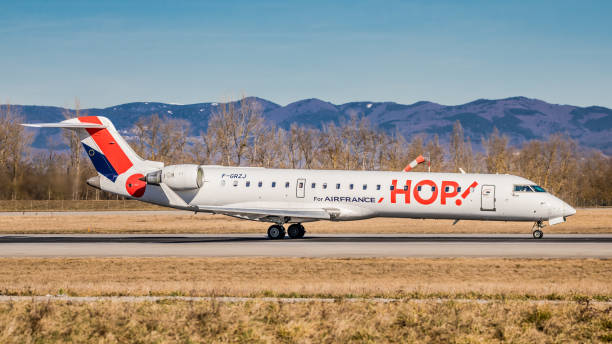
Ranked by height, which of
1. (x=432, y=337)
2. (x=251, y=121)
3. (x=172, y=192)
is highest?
(x=251, y=121)

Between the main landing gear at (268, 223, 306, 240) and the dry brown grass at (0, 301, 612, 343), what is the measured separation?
69.5ft

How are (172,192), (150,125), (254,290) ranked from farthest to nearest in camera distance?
(150,125)
(172,192)
(254,290)

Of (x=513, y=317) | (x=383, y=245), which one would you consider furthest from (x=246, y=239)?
(x=513, y=317)

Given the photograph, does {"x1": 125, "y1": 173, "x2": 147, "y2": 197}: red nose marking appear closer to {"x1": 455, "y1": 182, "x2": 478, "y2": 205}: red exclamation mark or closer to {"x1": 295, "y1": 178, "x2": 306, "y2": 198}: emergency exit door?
{"x1": 295, "y1": 178, "x2": 306, "y2": 198}: emergency exit door

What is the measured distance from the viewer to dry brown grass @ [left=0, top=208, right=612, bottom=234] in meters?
44.0

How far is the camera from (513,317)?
14422 mm

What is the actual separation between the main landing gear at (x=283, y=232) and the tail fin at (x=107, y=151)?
7.33 meters

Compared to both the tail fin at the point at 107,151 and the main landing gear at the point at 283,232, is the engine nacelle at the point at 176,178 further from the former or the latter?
the main landing gear at the point at 283,232

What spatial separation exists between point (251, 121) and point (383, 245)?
54.4 metres

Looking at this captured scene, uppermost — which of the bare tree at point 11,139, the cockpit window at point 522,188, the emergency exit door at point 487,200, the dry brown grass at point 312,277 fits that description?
the bare tree at point 11,139

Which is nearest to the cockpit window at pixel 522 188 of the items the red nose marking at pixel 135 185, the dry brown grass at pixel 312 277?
the dry brown grass at pixel 312 277

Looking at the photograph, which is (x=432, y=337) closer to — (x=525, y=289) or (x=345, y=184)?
(x=525, y=289)

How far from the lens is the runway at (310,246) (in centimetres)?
2892

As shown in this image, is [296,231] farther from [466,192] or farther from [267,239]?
[466,192]
